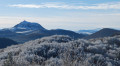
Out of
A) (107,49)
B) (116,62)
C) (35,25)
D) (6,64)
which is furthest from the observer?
(35,25)

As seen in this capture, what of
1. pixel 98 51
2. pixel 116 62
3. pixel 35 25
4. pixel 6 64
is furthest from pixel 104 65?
pixel 35 25

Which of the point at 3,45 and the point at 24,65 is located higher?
the point at 24,65

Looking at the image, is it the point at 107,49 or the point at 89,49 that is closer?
the point at 89,49

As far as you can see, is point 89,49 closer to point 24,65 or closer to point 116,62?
point 116,62

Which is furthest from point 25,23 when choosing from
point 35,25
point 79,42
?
point 79,42

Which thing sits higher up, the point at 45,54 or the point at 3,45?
the point at 45,54

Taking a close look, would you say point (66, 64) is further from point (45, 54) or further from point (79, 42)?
point (79, 42)

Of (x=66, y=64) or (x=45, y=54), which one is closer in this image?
(x=66, y=64)

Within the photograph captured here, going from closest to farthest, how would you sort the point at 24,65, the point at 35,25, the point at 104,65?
the point at 24,65 → the point at 104,65 → the point at 35,25

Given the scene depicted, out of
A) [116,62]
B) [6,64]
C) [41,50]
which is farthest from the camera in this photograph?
[41,50]
